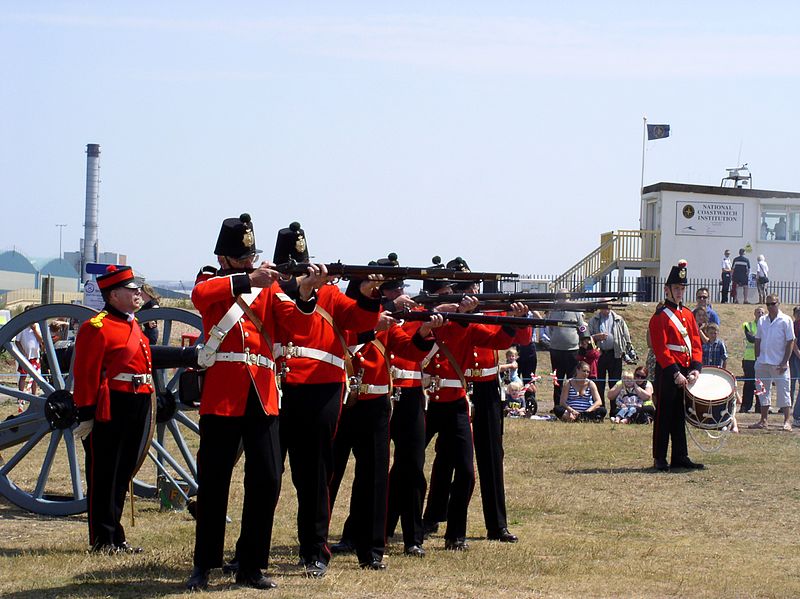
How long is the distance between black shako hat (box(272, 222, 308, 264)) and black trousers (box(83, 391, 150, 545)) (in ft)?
4.74

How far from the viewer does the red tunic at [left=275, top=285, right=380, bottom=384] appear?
6.43 m

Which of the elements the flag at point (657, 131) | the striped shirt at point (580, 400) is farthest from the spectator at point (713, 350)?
the flag at point (657, 131)

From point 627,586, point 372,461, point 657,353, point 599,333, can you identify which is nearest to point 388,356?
point 372,461

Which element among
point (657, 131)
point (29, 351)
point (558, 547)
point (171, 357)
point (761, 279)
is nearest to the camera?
point (558, 547)

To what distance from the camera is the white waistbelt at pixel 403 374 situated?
Answer: 24.7 feet

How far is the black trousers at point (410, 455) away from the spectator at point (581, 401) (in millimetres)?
8350

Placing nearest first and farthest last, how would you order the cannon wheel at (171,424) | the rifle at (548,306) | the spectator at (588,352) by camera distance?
the rifle at (548,306) → the cannon wheel at (171,424) → the spectator at (588,352)

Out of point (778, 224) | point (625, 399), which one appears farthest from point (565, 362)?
point (778, 224)

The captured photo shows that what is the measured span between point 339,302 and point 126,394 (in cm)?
153

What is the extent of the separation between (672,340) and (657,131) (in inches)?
995

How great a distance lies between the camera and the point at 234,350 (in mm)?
6059

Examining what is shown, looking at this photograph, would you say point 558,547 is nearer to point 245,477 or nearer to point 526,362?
point 245,477

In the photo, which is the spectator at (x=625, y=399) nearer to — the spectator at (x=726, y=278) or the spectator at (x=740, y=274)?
the spectator at (x=726, y=278)

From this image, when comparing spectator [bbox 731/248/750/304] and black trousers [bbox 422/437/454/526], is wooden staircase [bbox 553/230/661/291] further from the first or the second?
black trousers [bbox 422/437/454/526]
